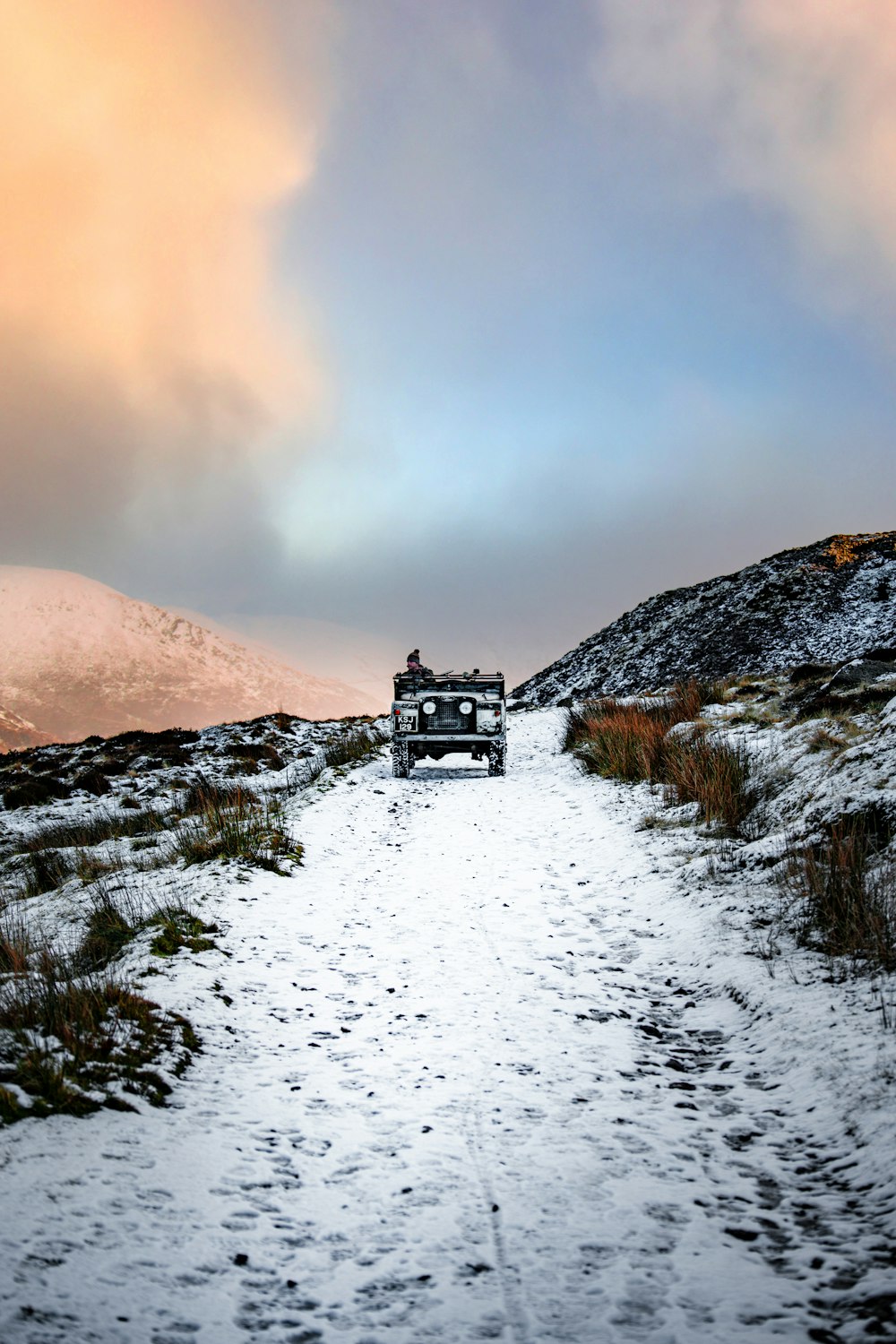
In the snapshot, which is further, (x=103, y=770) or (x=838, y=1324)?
(x=103, y=770)

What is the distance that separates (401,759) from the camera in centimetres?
1348

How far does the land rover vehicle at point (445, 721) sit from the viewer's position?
44.4 feet

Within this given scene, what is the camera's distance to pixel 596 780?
1096 centimetres

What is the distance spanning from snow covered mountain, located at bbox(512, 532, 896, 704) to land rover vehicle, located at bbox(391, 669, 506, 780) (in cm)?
1389

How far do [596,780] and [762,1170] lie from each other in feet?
28.0

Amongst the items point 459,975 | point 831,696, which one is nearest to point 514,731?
point 831,696

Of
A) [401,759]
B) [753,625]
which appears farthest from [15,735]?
[401,759]

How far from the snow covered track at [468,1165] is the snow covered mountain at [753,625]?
2235 cm

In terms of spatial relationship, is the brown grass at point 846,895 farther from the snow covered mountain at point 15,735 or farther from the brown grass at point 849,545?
the snow covered mountain at point 15,735

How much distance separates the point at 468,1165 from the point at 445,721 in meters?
11.2

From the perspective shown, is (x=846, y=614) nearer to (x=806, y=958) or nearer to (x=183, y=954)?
(x=806, y=958)

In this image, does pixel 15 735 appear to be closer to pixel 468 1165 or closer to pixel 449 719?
pixel 449 719

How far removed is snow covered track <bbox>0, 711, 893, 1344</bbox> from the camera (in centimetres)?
187

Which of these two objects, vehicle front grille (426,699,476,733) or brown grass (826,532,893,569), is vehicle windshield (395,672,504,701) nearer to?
vehicle front grille (426,699,476,733)
